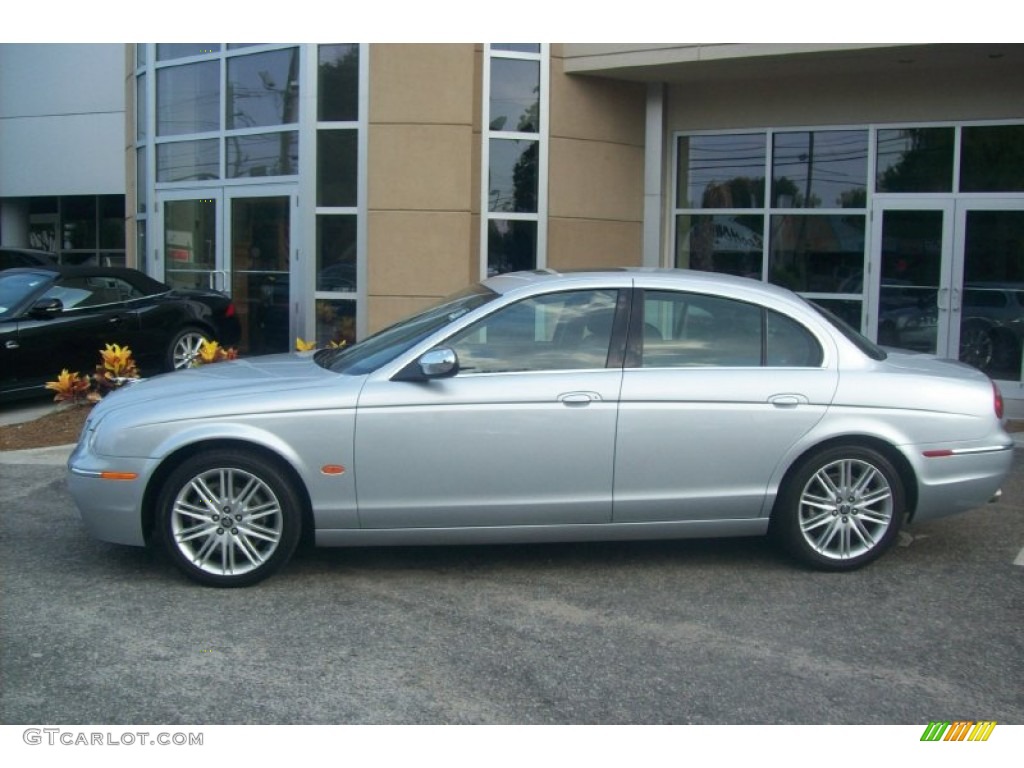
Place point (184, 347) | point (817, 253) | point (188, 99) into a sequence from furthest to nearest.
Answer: point (188, 99), point (817, 253), point (184, 347)

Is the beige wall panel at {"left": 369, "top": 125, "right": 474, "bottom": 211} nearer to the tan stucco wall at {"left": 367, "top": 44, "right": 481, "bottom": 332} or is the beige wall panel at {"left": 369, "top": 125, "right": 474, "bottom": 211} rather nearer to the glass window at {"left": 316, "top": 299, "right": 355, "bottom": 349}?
the tan stucco wall at {"left": 367, "top": 44, "right": 481, "bottom": 332}

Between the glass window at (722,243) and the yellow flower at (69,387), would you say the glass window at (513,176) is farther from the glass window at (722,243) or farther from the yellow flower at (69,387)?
the yellow flower at (69,387)

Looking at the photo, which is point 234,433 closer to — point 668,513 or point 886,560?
point 668,513

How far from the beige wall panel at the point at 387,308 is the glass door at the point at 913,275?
4856 millimetres

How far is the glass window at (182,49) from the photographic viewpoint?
1356cm

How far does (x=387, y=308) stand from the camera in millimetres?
11938

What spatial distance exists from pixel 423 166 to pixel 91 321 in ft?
12.3

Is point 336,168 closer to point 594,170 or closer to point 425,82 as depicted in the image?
point 425,82

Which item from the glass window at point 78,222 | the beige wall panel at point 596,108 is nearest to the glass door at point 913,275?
the beige wall panel at point 596,108

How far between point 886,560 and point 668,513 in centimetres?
134

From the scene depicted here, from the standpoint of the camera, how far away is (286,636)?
482 cm

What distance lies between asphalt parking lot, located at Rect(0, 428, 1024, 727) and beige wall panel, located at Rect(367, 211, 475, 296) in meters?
5.99

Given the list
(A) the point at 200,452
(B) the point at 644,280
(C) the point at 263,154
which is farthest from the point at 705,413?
(C) the point at 263,154

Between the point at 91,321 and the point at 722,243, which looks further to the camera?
the point at 722,243
